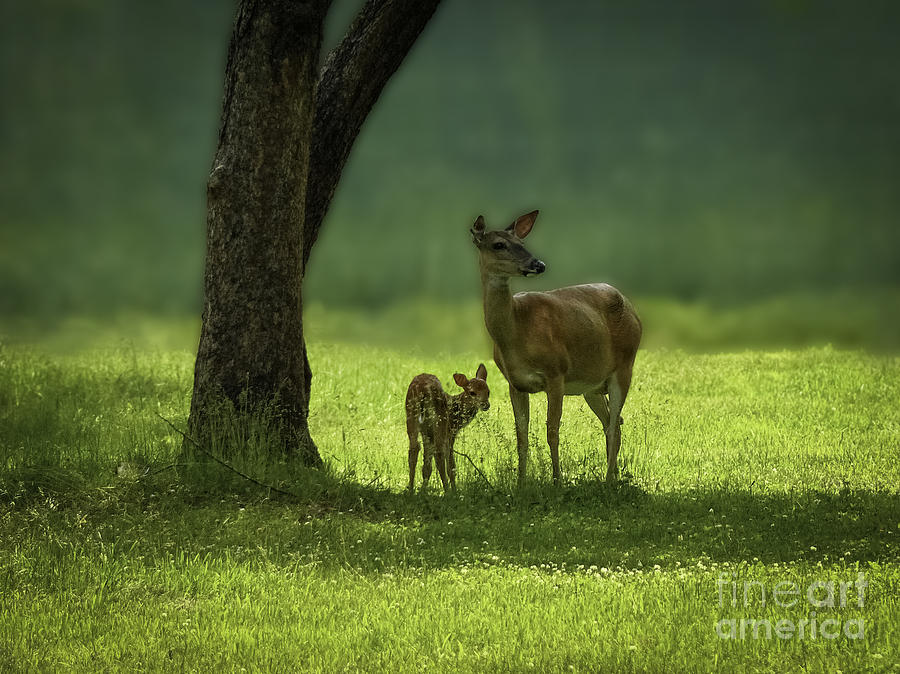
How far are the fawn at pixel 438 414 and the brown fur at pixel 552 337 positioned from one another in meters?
0.46

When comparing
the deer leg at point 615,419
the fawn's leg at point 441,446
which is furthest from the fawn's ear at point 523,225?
the deer leg at point 615,419

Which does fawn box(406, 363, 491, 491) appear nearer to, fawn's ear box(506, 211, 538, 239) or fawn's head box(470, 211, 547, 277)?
fawn's head box(470, 211, 547, 277)

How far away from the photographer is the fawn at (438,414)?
433 inches

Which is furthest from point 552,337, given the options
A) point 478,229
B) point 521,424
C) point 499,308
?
point 478,229

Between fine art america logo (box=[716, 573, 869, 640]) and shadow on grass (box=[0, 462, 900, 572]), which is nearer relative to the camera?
fine art america logo (box=[716, 573, 869, 640])

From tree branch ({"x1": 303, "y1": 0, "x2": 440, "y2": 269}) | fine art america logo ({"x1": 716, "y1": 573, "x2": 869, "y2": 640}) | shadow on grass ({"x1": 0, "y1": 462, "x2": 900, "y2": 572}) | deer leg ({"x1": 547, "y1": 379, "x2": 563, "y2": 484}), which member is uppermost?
tree branch ({"x1": 303, "y1": 0, "x2": 440, "y2": 269})

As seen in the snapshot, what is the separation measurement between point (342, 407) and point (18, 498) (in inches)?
267

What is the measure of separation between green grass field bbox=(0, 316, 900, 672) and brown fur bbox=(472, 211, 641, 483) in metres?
0.69

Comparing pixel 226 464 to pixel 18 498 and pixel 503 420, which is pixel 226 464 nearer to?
pixel 18 498

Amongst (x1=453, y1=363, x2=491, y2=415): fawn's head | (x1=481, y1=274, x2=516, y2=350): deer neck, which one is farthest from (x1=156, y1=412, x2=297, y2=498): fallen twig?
(x1=481, y1=274, x2=516, y2=350): deer neck

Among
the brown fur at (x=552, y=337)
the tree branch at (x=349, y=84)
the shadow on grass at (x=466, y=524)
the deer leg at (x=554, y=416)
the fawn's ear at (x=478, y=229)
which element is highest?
the tree branch at (x=349, y=84)

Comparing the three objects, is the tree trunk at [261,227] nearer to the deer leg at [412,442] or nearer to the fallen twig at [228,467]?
the fallen twig at [228,467]

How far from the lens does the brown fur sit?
11.0m

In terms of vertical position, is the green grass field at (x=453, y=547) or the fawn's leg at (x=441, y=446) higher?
the fawn's leg at (x=441, y=446)
